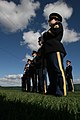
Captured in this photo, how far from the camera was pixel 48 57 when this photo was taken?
255 inches

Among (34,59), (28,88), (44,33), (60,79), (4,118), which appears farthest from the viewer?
(28,88)

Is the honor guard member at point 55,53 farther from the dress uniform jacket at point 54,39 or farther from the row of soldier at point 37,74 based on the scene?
the row of soldier at point 37,74

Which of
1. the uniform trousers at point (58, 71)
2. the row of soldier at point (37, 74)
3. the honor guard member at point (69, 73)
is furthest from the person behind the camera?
the honor guard member at point (69, 73)

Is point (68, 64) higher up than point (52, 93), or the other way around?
point (68, 64)

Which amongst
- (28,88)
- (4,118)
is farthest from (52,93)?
(28,88)

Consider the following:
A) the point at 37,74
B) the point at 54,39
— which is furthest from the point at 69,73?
the point at 54,39

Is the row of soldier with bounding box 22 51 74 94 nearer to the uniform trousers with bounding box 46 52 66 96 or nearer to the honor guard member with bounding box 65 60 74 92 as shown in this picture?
the honor guard member with bounding box 65 60 74 92

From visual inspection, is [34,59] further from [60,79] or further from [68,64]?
[60,79]

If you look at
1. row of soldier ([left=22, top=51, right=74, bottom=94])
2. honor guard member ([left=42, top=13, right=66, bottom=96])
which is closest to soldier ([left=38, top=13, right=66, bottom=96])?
honor guard member ([left=42, top=13, right=66, bottom=96])

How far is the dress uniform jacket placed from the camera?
634cm

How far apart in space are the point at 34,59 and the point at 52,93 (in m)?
5.26

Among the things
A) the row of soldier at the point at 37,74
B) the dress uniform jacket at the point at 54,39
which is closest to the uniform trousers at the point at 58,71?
the dress uniform jacket at the point at 54,39

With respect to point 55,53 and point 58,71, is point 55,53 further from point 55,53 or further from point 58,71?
point 58,71

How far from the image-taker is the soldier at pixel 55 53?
20.6ft
